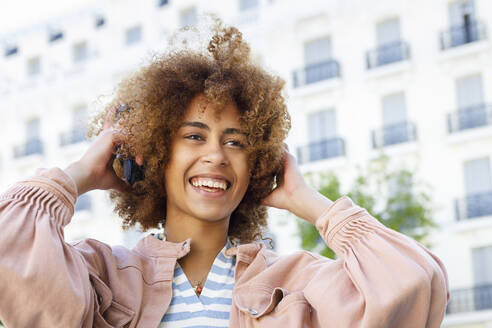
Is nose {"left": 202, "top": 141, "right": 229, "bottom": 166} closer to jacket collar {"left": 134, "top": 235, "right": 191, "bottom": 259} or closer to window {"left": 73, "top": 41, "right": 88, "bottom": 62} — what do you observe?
jacket collar {"left": 134, "top": 235, "right": 191, "bottom": 259}

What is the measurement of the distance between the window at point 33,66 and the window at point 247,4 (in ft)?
28.6

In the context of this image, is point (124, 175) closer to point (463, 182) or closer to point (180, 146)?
point (180, 146)

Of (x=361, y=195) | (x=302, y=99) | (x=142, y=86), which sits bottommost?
(x=361, y=195)

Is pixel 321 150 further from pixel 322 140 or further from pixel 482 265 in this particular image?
pixel 482 265

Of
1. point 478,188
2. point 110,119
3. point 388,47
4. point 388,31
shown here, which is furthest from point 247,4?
point 110,119

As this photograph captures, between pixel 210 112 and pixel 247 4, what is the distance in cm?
2277

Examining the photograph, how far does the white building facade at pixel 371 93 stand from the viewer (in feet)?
67.2

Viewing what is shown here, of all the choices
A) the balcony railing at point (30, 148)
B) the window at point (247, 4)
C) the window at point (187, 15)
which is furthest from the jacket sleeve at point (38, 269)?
the balcony railing at point (30, 148)

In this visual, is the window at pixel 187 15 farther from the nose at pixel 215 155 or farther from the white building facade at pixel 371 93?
the nose at pixel 215 155

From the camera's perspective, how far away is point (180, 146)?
3.39m

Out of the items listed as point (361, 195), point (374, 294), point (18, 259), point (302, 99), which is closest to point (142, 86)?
point (18, 259)

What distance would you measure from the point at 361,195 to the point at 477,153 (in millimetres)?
5034

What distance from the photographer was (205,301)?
3242 millimetres

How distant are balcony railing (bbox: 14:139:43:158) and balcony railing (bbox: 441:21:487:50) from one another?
14.6 meters
